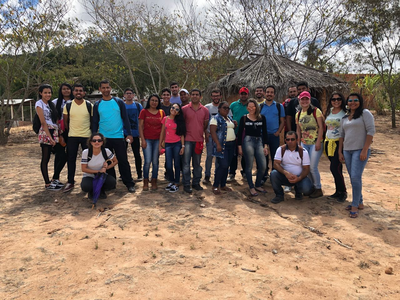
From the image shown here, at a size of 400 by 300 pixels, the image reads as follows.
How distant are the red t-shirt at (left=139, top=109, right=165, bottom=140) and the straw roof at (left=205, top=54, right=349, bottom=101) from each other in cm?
450

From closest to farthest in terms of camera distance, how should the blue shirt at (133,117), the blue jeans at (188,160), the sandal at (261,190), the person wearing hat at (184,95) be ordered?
the blue jeans at (188,160) < the sandal at (261,190) < the blue shirt at (133,117) < the person wearing hat at (184,95)

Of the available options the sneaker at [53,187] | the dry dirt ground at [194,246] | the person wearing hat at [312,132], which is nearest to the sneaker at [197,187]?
the dry dirt ground at [194,246]

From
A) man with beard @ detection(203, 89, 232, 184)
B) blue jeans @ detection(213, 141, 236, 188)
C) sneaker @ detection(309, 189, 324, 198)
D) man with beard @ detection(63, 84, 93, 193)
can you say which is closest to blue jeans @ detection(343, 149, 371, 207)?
sneaker @ detection(309, 189, 324, 198)

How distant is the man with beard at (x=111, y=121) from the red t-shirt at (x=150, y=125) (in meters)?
0.29

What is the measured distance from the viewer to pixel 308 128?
4887 millimetres

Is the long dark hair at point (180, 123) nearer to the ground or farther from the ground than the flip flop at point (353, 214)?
farther from the ground

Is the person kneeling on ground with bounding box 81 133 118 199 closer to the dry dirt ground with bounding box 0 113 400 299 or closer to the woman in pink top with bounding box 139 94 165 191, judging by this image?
the dry dirt ground with bounding box 0 113 400 299

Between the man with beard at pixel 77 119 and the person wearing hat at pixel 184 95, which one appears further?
the person wearing hat at pixel 184 95

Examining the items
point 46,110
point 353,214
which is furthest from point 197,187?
point 46,110

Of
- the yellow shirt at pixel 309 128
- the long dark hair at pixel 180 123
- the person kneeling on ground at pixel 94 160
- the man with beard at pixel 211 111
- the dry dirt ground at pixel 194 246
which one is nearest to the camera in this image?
the dry dirt ground at pixel 194 246

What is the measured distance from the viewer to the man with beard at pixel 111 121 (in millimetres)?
4887

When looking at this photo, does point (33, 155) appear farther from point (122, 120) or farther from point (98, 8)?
point (98, 8)

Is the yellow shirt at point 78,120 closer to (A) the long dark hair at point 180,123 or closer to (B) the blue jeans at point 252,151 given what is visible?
(A) the long dark hair at point 180,123

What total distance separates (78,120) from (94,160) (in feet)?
2.43
